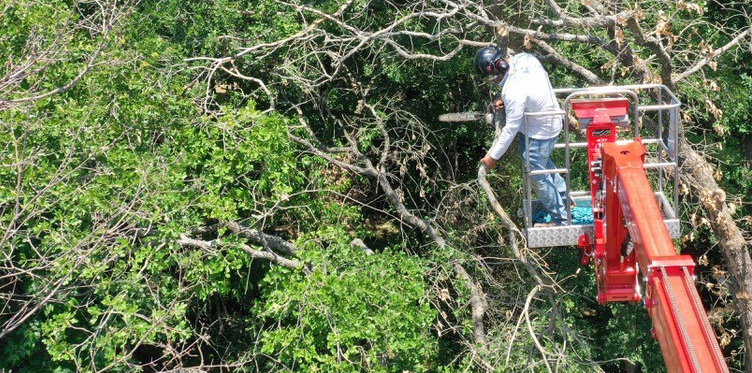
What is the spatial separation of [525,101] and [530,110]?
0.54 ft

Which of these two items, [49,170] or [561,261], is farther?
[561,261]

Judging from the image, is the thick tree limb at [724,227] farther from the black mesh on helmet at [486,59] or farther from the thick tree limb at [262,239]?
the thick tree limb at [262,239]

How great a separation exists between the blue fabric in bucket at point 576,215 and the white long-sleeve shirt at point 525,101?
78 cm

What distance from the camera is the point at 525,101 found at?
323 inches

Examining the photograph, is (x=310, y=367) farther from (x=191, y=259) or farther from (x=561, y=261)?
(x=561, y=261)

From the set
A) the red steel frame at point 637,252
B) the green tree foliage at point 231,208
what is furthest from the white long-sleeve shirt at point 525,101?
the green tree foliage at point 231,208

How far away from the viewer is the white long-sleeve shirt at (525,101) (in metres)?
8.16

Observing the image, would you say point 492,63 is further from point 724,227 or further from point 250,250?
point 250,250

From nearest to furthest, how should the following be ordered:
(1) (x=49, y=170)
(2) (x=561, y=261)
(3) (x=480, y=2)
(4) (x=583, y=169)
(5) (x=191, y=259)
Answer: (1) (x=49, y=170), (5) (x=191, y=259), (3) (x=480, y=2), (4) (x=583, y=169), (2) (x=561, y=261)

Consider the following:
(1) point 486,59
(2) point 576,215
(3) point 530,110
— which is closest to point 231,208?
(1) point 486,59

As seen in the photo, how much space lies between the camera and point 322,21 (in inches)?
441

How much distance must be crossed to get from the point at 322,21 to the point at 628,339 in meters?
5.60

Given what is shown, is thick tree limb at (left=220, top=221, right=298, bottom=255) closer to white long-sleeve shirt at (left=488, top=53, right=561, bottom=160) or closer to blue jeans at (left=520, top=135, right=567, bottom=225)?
blue jeans at (left=520, top=135, right=567, bottom=225)

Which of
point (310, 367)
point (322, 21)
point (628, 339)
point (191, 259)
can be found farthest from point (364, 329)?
point (628, 339)
